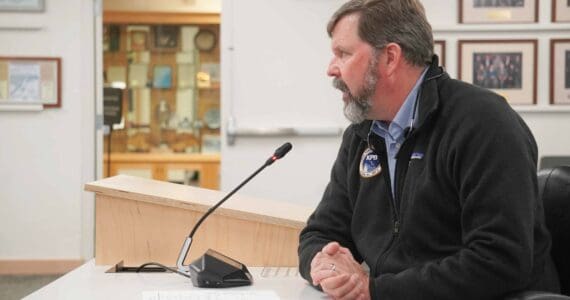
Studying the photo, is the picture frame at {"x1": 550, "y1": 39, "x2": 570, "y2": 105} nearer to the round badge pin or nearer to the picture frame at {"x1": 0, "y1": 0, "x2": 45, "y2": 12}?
the round badge pin

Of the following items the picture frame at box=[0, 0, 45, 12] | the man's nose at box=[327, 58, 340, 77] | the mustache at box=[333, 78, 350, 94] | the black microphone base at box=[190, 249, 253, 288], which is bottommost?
the black microphone base at box=[190, 249, 253, 288]

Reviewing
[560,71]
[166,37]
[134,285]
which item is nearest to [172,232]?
[134,285]

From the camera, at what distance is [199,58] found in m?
6.68

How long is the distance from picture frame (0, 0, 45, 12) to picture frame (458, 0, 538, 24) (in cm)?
268

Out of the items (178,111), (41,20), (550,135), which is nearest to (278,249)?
(550,135)

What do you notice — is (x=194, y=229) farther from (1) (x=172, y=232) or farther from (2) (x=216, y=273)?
(1) (x=172, y=232)

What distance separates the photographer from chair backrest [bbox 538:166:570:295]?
1580 mm

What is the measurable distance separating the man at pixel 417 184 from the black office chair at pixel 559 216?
0.06m

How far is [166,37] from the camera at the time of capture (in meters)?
6.71

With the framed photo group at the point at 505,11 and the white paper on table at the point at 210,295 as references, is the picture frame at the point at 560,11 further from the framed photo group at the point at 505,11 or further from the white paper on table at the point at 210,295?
the white paper on table at the point at 210,295

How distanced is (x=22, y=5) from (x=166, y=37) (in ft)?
6.79

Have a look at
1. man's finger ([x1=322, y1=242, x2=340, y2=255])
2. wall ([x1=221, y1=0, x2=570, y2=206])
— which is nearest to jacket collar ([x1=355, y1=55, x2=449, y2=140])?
man's finger ([x1=322, y1=242, x2=340, y2=255])

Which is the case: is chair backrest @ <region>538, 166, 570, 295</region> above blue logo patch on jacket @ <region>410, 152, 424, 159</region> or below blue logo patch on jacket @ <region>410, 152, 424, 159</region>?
below

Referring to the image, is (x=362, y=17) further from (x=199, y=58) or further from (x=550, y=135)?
(x=199, y=58)
